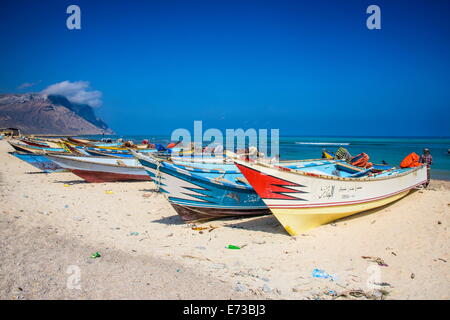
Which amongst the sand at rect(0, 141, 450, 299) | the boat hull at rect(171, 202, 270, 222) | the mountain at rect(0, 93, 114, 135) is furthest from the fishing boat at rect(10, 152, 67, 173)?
the mountain at rect(0, 93, 114, 135)

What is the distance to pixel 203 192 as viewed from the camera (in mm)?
7184

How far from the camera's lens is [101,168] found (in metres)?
12.6

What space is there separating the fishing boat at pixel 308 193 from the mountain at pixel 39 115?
143503mm

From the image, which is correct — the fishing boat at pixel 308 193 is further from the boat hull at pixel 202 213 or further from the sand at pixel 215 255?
the boat hull at pixel 202 213

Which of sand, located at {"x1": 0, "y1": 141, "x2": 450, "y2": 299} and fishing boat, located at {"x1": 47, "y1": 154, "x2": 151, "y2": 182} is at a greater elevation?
fishing boat, located at {"x1": 47, "y1": 154, "x2": 151, "y2": 182}

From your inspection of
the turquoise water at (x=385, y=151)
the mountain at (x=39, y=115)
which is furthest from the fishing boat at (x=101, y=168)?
the mountain at (x=39, y=115)

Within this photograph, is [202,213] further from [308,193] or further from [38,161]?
[38,161]

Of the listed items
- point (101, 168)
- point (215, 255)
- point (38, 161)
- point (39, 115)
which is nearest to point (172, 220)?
point (215, 255)

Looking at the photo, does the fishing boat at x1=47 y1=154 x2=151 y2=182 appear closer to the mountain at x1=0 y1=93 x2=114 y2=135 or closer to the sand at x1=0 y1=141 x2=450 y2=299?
the sand at x1=0 y1=141 x2=450 y2=299

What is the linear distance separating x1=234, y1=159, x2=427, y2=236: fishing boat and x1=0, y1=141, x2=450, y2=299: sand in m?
0.36

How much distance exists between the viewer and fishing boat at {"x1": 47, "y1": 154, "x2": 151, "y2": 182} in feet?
40.2

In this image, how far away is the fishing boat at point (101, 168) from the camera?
482 inches

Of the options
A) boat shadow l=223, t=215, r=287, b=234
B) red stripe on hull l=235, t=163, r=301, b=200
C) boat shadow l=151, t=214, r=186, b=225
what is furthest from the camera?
boat shadow l=151, t=214, r=186, b=225
